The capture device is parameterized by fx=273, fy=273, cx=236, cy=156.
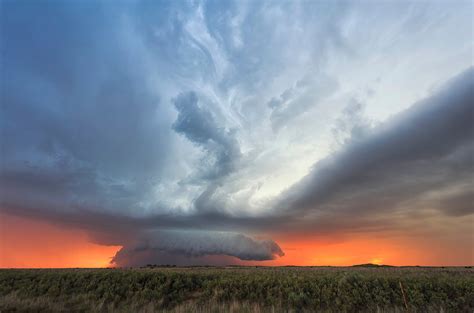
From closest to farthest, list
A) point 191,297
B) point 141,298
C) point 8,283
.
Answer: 1. point 141,298
2. point 191,297
3. point 8,283

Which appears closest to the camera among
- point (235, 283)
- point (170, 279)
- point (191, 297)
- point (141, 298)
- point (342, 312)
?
point (342, 312)

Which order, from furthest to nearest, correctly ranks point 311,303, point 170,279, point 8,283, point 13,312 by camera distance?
point 8,283 → point 170,279 → point 311,303 → point 13,312

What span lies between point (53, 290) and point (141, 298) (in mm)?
10317

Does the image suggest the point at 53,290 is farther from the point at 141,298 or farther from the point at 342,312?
the point at 342,312

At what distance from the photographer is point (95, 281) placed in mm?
28875

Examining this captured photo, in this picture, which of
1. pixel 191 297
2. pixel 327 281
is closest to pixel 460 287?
pixel 327 281

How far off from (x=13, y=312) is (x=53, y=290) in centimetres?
1321

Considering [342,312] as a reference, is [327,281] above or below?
above

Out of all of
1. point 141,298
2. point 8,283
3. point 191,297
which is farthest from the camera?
point 8,283

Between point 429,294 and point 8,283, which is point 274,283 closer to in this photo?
point 429,294

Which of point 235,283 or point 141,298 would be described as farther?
point 235,283

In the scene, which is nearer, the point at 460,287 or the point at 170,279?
the point at 460,287

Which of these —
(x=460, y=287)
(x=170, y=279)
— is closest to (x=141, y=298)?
(x=170, y=279)

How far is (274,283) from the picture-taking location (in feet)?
81.7
